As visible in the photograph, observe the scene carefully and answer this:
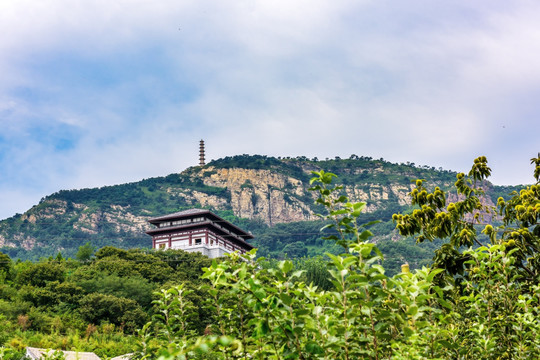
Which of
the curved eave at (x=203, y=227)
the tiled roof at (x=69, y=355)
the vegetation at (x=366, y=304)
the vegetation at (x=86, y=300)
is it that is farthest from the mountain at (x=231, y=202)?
the vegetation at (x=366, y=304)

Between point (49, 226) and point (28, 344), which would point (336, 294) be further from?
point (49, 226)

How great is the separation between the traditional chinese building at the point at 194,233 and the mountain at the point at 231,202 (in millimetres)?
42833

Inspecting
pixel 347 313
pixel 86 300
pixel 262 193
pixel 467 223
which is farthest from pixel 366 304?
pixel 262 193

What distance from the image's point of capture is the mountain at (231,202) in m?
100

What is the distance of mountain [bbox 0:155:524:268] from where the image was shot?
10019 cm

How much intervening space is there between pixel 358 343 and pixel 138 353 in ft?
6.20

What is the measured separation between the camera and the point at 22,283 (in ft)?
102

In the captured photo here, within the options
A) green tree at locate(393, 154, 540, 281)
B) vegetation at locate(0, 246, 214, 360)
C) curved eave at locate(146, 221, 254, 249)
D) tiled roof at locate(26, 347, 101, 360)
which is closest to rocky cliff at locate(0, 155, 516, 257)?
curved eave at locate(146, 221, 254, 249)

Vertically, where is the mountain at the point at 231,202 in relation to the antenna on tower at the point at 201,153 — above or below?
below

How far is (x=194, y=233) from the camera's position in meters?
46.4

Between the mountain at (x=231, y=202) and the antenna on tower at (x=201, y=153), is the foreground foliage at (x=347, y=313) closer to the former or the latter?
the mountain at (x=231, y=202)

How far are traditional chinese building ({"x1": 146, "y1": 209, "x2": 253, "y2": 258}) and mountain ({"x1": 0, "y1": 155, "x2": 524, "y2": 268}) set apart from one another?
42833mm

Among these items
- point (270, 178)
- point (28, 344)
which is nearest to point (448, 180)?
point (270, 178)

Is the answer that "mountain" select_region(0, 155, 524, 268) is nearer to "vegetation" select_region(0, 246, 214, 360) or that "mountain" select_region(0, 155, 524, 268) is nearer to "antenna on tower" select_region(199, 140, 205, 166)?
"antenna on tower" select_region(199, 140, 205, 166)
